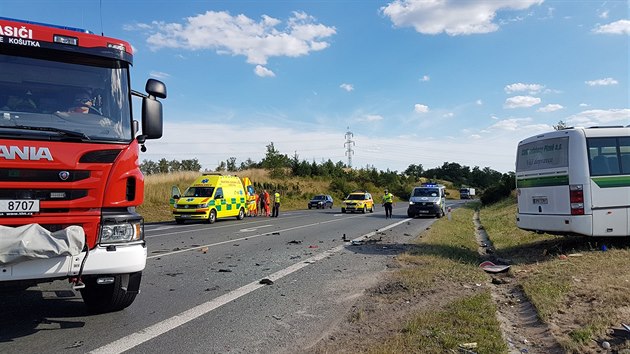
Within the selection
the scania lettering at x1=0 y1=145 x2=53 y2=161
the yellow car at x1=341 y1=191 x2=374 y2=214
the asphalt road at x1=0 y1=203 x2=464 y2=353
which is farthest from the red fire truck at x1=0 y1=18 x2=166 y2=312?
the yellow car at x1=341 y1=191 x2=374 y2=214

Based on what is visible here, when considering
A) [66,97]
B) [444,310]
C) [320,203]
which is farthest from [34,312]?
[320,203]

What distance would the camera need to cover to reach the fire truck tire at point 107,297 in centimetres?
538

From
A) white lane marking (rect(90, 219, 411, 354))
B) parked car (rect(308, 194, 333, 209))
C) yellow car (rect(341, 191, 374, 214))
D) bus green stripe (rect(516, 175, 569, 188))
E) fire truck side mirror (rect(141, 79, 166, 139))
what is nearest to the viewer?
white lane marking (rect(90, 219, 411, 354))

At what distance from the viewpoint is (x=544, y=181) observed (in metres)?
10.2

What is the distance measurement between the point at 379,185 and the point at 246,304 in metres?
82.2

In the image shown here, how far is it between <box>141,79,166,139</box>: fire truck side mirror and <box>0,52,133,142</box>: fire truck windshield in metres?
0.22

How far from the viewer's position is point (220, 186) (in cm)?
2480

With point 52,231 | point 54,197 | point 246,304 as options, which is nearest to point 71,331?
point 52,231

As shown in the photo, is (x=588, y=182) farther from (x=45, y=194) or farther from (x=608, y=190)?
(x=45, y=194)

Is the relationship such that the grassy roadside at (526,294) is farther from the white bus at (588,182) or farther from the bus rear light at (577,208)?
the bus rear light at (577,208)

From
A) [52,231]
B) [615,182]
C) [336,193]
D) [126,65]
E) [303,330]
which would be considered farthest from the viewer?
[336,193]

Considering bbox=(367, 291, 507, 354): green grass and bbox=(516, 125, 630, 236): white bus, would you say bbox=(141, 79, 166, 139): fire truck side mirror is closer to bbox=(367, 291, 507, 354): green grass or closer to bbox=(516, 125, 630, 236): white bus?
bbox=(367, 291, 507, 354): green grass

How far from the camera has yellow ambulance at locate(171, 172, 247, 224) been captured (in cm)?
→ 2311

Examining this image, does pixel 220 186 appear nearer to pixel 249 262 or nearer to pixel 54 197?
pixel 249 262
